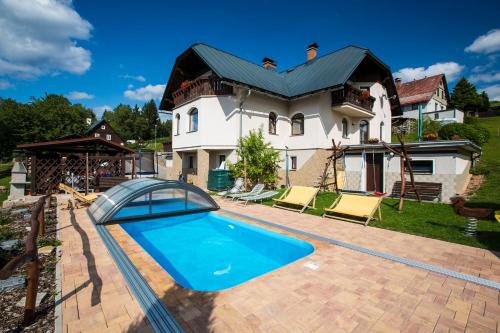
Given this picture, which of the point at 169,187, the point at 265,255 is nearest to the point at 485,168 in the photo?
the point at 265,255

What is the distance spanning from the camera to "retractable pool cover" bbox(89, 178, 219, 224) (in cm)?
757

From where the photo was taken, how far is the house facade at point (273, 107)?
15.9m

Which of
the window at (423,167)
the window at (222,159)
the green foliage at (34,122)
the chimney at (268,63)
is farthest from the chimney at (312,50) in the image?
the green foliage at (34,122)

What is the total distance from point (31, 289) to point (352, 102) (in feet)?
59.4

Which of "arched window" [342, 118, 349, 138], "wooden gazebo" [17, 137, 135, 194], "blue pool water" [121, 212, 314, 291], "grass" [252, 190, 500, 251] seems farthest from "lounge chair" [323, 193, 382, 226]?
"wooden gazebo" [17, 137, 135, 194]

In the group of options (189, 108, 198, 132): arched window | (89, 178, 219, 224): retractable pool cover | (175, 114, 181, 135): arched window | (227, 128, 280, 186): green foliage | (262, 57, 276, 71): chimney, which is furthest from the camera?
(262, 57, 276, 71): chimney

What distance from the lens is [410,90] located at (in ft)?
119

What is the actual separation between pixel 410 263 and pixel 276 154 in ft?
36.3

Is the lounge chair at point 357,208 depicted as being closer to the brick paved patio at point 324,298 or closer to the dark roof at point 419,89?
the brick paved patio at point 324,298

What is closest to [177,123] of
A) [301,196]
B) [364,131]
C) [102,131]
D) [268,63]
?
[268,63]

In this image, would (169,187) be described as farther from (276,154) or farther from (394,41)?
(394,41)

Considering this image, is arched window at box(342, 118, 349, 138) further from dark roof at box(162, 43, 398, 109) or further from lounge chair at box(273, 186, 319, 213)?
lounge chair at box(273, 186, 319, 213)

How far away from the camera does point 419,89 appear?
116ft

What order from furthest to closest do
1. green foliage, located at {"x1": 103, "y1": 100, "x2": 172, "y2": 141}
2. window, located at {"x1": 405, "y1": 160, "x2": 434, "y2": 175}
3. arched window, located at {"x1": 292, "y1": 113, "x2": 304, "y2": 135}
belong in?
green foliage, located at {"x1": 103, "y1": 100, "x2": 172, "y2": 141} → arched window, located at {"x1": 292, "y1": 113, "x2": 304, "y2": 135} → window, located at {"x1": 405, "y1": 160, "x2": 434, "y2": 175}
